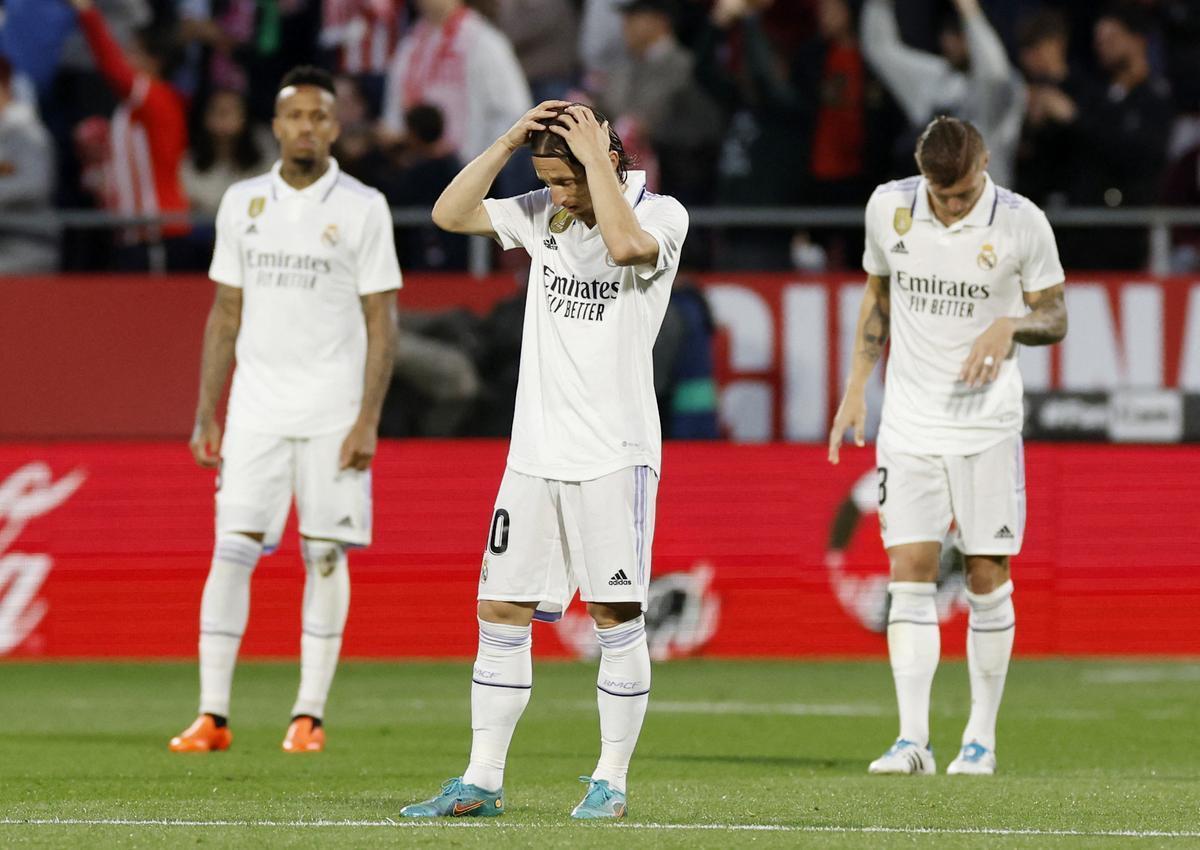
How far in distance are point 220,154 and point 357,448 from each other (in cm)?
660

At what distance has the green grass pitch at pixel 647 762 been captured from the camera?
21.6 feet

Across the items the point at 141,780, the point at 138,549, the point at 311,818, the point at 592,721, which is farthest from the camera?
the point at 138,549

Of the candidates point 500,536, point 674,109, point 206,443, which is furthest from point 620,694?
point 674,109

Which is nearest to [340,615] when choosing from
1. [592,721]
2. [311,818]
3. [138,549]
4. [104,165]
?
[592,721]

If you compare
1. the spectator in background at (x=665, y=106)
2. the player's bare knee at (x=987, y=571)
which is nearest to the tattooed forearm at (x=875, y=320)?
the player's bare knee at (x=987, y=571)

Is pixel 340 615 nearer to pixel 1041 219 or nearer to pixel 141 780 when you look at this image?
pixel 141 780

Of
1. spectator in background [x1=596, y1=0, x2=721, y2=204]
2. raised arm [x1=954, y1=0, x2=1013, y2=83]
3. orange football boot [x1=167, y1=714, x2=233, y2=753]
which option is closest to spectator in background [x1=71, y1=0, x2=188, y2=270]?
spectator in background [x1=596, y1=0, x2=721, y2=204]

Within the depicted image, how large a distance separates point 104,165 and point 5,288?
1537mm

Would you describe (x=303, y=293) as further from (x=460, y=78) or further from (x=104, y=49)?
(x=104, y=49)

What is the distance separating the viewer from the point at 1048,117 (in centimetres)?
1506

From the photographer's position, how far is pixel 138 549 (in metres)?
14.2

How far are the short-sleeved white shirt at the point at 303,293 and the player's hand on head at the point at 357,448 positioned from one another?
96 millimetres

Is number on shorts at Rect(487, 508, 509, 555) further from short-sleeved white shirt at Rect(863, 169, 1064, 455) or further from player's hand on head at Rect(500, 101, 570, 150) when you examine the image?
short-sleeved white shirt at Rect(863, 169, 1064, 455)

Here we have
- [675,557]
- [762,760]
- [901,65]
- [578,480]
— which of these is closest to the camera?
[578,480]
